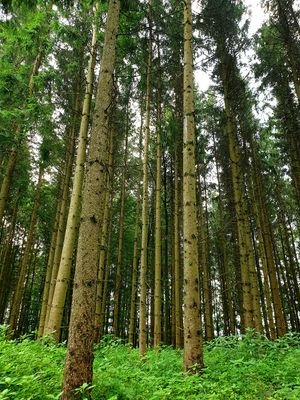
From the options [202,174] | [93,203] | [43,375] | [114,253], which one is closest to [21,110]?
[93,203]

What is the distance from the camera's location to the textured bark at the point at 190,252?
17.8 feet

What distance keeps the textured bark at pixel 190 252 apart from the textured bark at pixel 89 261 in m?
2.24

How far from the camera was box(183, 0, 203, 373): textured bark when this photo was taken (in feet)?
17.8

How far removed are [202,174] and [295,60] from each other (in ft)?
27.2

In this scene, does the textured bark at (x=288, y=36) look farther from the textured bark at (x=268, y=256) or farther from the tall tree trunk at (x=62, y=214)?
the tall tree trunk at (x=62, y=214)

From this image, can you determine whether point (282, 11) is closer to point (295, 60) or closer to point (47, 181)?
point (295, 60)

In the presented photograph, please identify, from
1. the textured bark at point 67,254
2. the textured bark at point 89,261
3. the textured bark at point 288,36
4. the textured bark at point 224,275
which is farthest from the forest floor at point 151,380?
the textured bark at point 288,36

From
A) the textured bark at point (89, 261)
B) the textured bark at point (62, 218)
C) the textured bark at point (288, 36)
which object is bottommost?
the textured bark at point (89, 261)

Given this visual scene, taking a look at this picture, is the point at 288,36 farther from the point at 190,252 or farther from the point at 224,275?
the point at 224,275

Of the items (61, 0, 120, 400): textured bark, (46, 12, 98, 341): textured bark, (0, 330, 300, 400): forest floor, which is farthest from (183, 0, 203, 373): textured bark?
(46, 12, 98, 341): textured bark

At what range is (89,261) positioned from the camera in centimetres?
412

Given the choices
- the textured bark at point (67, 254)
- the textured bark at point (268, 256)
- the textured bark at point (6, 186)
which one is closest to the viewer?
the textured bark at point (67, 254)

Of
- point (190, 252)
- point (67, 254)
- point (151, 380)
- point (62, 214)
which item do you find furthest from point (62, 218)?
point (151, 380)

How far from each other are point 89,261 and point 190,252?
8.10 feet
